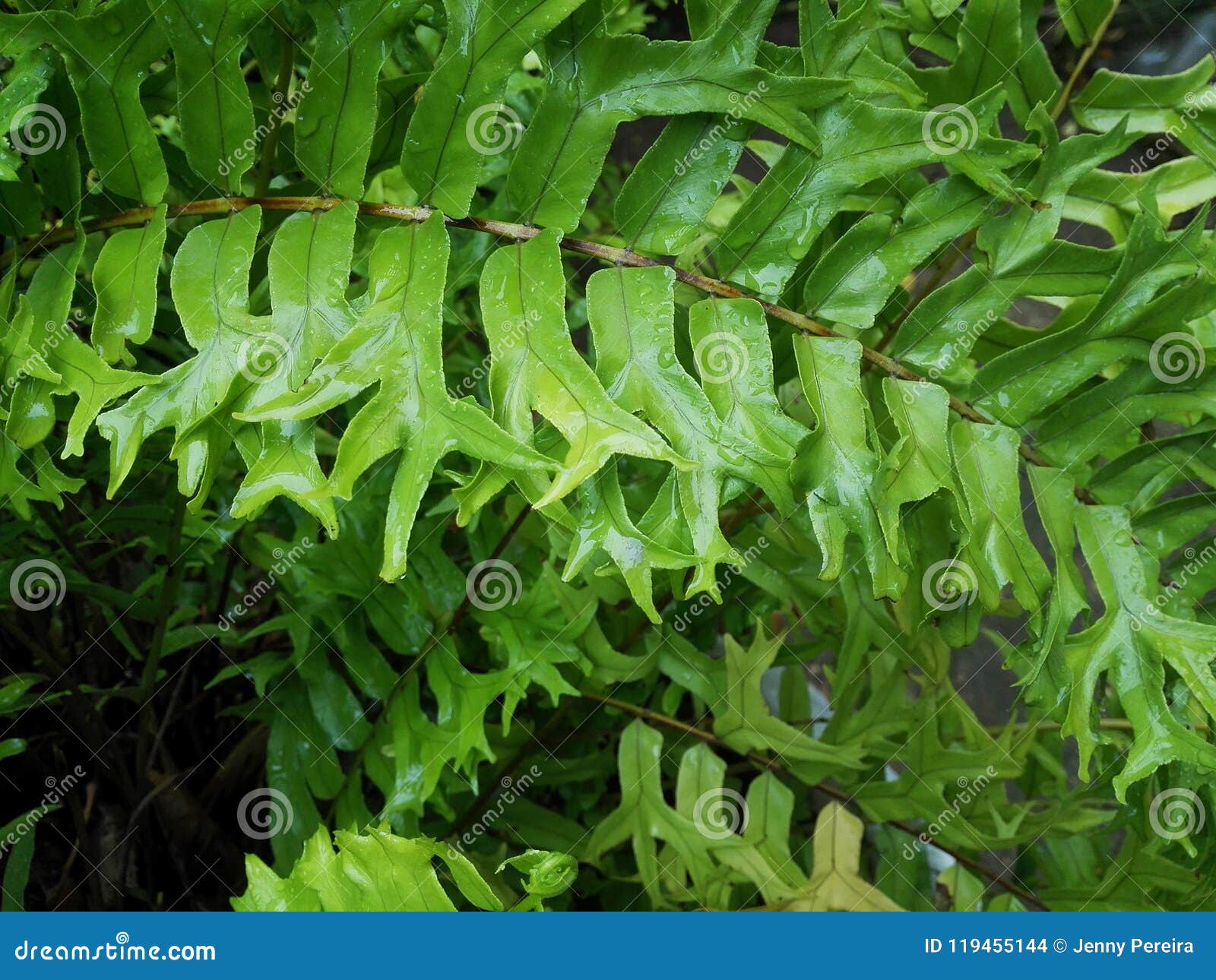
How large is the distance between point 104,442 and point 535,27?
1.71ft

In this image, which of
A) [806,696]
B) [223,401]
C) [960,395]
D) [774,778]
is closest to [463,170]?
[223,401]

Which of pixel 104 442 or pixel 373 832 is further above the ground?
pixel 104 442

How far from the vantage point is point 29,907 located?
3.28 ft

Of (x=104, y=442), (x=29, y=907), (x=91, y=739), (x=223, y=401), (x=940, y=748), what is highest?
(x=223, y=401)

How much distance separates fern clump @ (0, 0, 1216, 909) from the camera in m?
0.63

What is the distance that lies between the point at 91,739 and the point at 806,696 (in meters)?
0.72

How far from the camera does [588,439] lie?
584 millimetres

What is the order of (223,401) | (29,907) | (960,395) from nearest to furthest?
1. (223,401)
2. (960,395)
3. (29,907)

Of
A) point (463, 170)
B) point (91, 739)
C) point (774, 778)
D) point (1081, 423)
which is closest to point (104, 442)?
point (91, 739)

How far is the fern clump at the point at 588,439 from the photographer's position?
0.63m

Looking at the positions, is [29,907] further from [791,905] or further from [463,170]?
[463,170]

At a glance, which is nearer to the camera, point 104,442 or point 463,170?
point 463,170

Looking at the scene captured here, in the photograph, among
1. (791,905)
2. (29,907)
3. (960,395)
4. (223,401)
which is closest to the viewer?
(223,401)

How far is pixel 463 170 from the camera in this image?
683 millimetres
